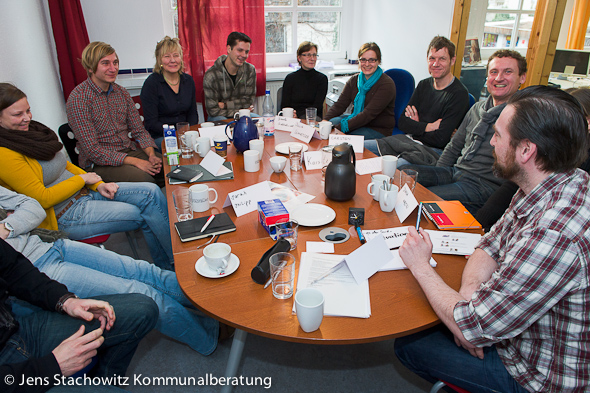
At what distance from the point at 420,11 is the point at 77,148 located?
3632 mm

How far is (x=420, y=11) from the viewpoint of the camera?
4.01 meters

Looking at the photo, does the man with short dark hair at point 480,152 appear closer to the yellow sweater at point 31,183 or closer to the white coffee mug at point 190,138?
the white coffee mug at point 190,138

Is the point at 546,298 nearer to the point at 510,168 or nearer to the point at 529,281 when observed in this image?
the point at 529,281

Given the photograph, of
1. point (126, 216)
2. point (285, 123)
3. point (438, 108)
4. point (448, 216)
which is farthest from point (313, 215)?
point (438, 108)

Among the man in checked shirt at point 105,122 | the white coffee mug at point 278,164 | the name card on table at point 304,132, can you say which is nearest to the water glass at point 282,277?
the white coffee mug at point 278,164

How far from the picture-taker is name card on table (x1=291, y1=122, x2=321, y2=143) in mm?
2559

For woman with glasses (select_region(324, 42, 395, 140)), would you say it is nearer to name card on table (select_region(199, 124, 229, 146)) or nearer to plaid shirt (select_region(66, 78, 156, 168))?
name card on table (select_region(199, 124, 229, 146))

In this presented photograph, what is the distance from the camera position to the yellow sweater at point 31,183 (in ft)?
5.62

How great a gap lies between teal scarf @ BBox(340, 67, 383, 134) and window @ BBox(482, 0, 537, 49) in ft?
3.76

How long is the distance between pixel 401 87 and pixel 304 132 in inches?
59.1

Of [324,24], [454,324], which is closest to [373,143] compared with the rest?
[454,324]

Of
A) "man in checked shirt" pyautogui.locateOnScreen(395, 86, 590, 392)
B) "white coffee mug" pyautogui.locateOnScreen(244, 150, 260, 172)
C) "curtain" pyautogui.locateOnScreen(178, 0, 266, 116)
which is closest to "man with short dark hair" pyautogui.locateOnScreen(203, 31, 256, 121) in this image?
"curtain" pyautogui.locateOnScreen(178, 0, 266, 116)

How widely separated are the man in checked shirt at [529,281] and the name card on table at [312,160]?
931mm

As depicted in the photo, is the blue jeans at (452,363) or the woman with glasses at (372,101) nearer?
the blue jeans at (452,363)
